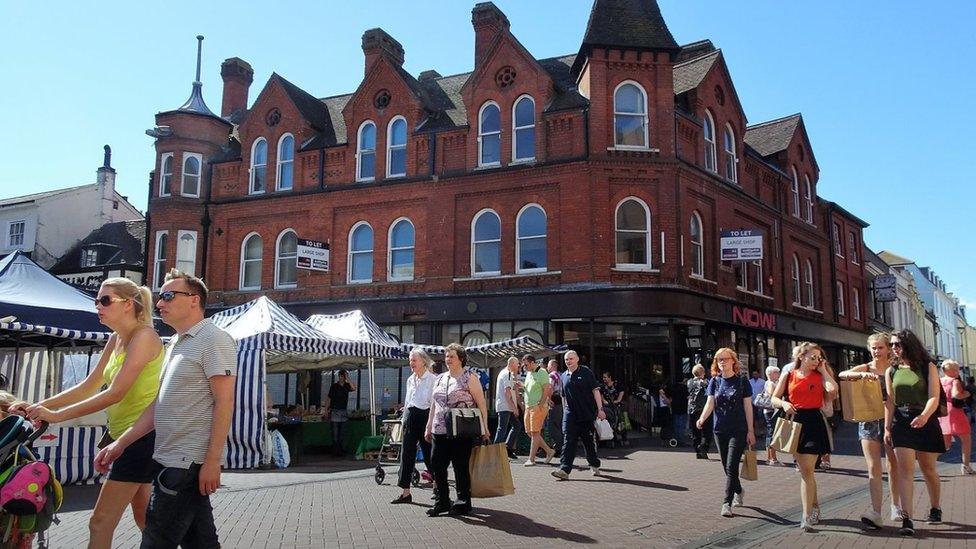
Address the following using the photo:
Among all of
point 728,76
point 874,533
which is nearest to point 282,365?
point 874,533

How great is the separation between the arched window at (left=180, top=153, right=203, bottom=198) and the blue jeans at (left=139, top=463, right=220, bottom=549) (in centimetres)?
2498

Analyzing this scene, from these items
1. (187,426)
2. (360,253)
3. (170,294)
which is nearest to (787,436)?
(187,426)

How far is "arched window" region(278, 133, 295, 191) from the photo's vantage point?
2608cm

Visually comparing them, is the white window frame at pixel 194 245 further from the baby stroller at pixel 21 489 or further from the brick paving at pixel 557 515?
the baby stroller at pixel 21 489

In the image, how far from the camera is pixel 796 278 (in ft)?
96.2

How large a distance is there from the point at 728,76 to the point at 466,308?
473 inches

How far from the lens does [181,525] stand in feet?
12.5

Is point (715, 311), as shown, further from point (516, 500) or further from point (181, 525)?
point (181, 525)

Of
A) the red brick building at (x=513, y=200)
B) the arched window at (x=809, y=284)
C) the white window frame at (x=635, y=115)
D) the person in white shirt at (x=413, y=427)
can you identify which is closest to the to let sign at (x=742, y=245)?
the red brick building at (x=513, y=200)

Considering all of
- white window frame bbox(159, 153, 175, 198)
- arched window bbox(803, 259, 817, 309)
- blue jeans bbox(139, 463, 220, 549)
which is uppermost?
white window frame bbox(159, 153, 175, 198)

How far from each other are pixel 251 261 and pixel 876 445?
22637 mm

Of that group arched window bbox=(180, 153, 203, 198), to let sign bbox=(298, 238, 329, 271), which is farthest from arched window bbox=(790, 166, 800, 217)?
arched window bbox=(180, 153, 203, 198)

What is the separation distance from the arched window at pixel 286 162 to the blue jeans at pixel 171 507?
22966 millimetres

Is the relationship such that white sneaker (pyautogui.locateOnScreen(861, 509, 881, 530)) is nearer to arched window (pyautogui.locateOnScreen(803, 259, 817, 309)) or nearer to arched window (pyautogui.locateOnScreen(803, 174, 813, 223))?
arched window (pyautogui.locateOnScreen(803, 259, 817, 309))
